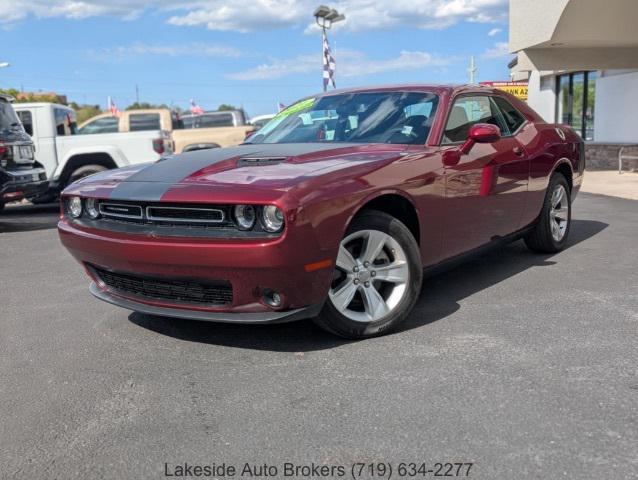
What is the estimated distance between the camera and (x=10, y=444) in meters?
2.78

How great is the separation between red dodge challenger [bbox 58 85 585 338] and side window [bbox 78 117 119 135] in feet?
30.2

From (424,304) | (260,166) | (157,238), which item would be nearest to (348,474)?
(157,238)

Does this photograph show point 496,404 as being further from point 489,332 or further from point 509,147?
point 509,147

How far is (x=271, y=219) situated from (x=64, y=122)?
33.7ft

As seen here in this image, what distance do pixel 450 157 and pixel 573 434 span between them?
2.17 meters

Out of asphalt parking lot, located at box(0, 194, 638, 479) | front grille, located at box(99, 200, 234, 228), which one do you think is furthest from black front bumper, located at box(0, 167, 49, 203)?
front grille, located at box(99, 200, 234, 228)

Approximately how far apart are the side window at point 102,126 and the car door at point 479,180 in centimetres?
999

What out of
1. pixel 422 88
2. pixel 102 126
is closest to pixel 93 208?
pixel 422 88

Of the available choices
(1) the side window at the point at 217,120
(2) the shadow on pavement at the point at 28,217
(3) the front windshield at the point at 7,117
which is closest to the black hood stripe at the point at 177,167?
(3) the front windshield at the point at 7,117

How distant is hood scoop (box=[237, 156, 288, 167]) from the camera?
390cm

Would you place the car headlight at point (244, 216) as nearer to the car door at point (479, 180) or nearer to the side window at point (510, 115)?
the car door at point (479, 180)

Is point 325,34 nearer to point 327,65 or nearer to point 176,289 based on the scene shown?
point 327,65

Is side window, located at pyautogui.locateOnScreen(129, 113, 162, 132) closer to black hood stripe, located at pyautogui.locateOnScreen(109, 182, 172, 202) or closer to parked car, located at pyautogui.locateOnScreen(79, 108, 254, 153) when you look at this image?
parked car, located at pyautogui.locateOnScreen(79, 108, 254, 153)

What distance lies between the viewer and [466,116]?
4.92 metres
